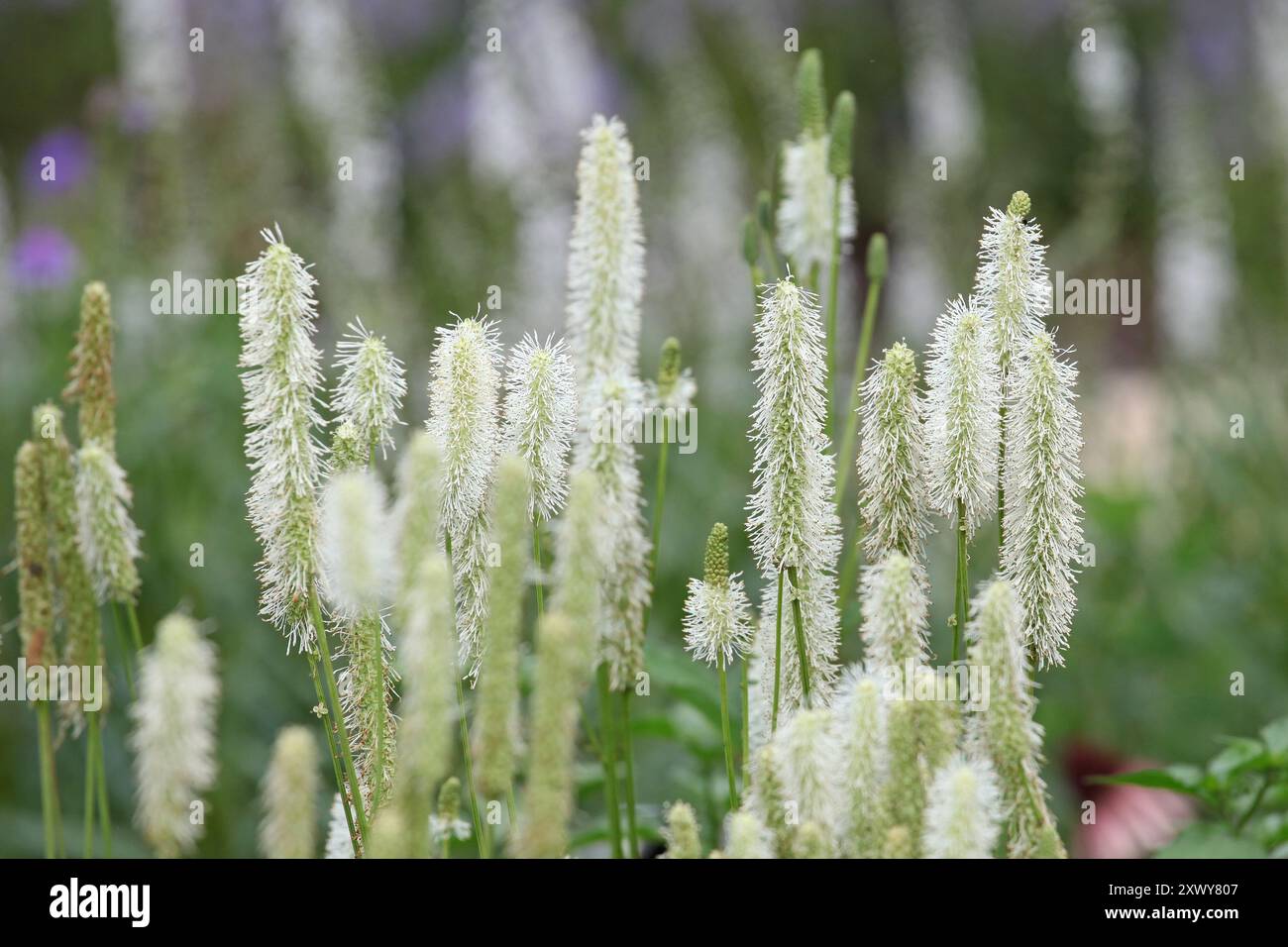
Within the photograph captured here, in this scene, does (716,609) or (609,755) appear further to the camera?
(716,609)

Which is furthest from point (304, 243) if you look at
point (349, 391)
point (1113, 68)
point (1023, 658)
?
point (1023, 658)

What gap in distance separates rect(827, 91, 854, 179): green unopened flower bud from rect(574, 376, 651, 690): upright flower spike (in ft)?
1.97

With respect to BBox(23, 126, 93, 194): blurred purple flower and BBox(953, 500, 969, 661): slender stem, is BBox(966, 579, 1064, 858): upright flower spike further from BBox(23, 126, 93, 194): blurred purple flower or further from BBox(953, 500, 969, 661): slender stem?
BBox(23, 126, 93, 194): blurred purple flower

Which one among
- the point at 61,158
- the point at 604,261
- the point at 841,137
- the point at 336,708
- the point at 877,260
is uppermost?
the point at 61,158

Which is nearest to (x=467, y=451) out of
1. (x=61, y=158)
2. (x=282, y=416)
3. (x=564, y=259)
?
(x=282, y=416)

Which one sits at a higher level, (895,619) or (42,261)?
(42,261)

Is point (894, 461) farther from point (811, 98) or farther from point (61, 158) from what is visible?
point (61, 158)

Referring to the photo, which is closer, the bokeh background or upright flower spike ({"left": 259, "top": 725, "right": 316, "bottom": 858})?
upright flower spike ({"left": 259, "top": 725, "right": 316, "bottom": 858})

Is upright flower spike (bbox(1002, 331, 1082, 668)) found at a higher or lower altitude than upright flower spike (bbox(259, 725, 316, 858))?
higher

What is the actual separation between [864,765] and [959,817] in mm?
92

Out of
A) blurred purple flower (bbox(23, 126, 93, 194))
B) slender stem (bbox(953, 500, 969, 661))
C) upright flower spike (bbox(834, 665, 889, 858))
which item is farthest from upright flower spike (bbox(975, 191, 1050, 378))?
blurred purple flower (bbox(23, 126, 93, 194))

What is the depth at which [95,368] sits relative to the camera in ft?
4.27

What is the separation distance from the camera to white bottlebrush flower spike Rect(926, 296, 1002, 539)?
123cm
